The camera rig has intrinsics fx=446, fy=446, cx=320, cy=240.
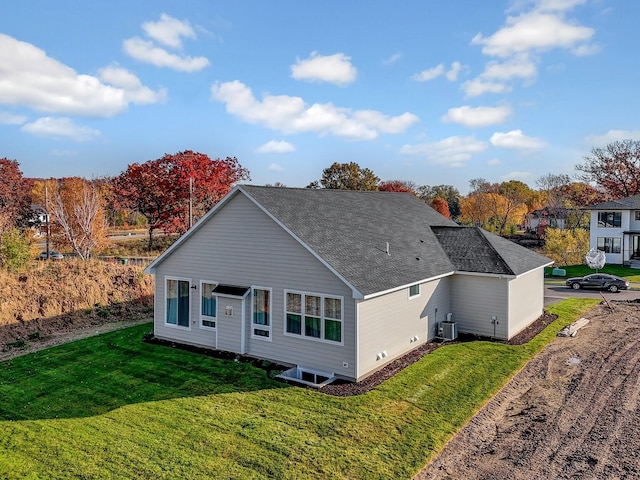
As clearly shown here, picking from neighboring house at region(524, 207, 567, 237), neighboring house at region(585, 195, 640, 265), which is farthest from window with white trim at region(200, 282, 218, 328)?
neighboring house at region(524, 207, 567, 237)

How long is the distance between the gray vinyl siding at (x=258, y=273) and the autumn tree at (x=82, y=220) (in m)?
18.4

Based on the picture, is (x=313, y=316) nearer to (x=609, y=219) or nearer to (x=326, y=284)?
(x=326, y=284)

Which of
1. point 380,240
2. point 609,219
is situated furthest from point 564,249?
point 380,240

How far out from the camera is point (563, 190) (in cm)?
6700

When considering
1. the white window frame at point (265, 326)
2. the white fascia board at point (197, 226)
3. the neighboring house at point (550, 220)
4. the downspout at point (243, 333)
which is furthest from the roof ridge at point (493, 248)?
the neighboring house at point (550, 220)

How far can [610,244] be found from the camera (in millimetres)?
40406

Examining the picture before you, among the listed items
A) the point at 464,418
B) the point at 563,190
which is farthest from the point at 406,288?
the point at 563,190

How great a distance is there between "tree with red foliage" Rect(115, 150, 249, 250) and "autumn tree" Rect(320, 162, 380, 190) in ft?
45.0

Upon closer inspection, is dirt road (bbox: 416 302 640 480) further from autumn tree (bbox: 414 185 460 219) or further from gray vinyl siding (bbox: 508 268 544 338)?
autumn tree (bbox: 414 185 460 219)

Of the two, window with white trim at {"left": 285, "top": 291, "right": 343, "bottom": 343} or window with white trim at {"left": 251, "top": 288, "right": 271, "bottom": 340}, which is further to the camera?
window with white trim at {"left": 251, "top": 288, "right": 271, "bottom": 340}

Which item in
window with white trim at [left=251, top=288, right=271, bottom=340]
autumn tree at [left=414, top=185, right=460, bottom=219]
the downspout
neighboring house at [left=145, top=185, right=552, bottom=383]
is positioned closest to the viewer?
neighboring house at [left=145, top=185, right=552, bottom=383]

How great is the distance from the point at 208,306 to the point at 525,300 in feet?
40.3

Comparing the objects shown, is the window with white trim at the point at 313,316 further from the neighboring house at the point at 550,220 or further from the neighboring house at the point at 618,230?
the neighboring house at the point at 550,220

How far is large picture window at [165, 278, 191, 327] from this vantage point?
620 inches
